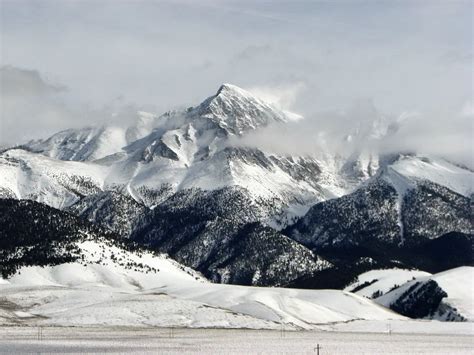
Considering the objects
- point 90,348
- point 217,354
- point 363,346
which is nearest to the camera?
point 217,354

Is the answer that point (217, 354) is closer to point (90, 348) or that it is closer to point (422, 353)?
point (90, 348)

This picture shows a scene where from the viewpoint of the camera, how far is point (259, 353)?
168 meters

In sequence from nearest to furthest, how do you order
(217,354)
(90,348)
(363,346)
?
1. (217,354)
2. (90,348)
3. (363,346)

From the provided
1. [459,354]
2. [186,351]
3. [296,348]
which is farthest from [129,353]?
[459,354]

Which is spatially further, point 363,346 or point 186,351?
point 363,346

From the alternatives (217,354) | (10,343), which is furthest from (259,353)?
(10,343)

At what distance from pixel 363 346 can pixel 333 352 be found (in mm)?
25179

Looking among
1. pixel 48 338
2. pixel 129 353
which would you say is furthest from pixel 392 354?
pixel 48 338

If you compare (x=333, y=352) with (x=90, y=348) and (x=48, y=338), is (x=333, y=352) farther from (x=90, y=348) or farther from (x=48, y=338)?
(x=48, y=338)

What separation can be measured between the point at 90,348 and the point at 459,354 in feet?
232

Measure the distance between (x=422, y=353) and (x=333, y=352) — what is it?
20710 mm

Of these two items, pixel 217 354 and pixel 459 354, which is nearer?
pixel 217 354

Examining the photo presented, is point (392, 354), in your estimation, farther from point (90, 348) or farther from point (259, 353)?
point (90, 348)

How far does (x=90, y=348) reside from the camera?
174m
